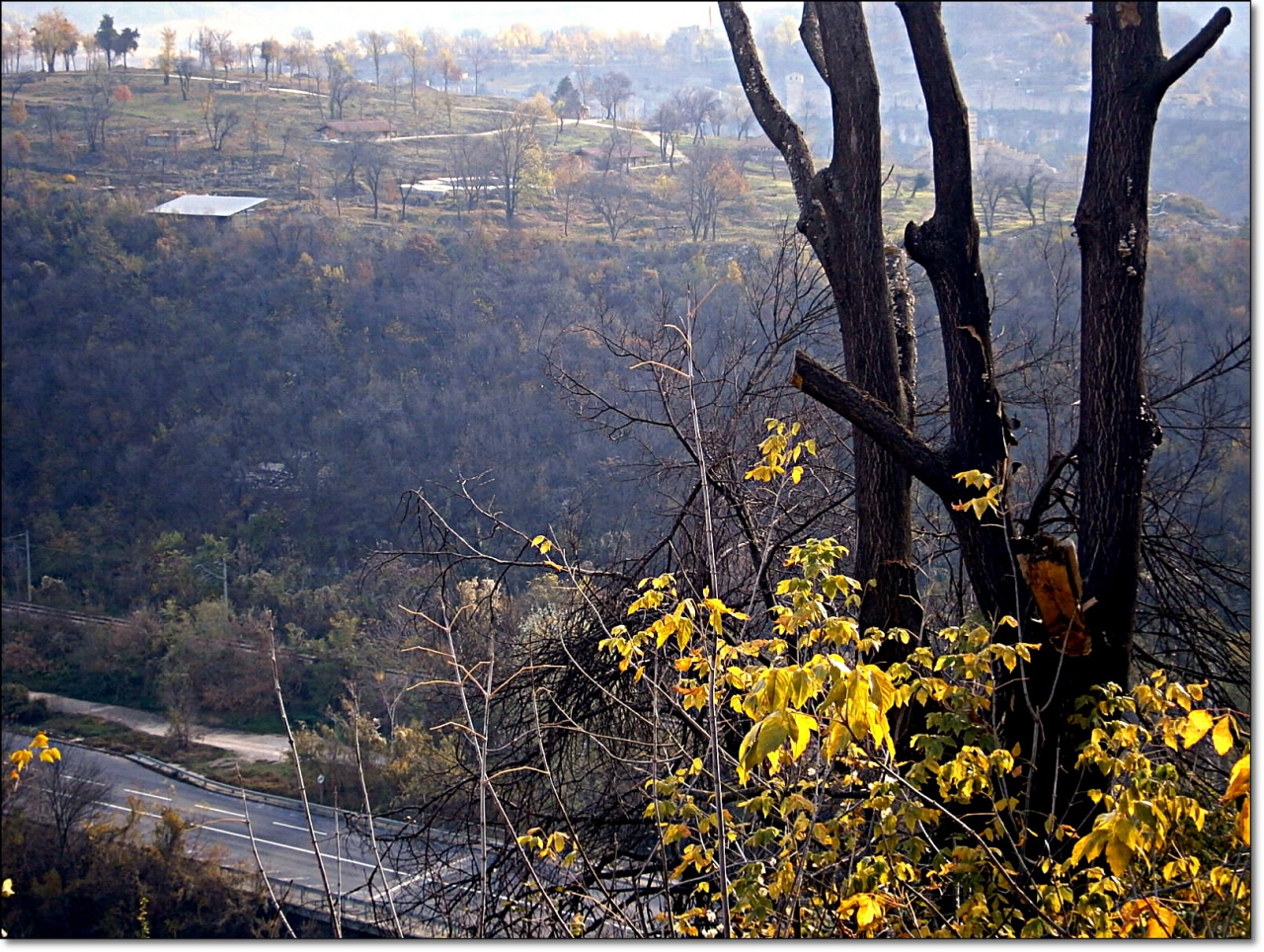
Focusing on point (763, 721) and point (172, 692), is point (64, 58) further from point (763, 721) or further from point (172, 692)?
point (763, 721)

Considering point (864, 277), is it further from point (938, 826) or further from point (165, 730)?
point (165, 730)

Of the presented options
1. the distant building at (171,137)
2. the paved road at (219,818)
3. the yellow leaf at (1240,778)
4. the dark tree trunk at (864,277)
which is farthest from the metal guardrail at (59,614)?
the distant building at (171,137)

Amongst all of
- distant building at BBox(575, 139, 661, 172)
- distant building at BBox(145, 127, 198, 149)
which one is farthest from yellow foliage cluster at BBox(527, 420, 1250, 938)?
distant building at BBox(145, 127, 198, 149)

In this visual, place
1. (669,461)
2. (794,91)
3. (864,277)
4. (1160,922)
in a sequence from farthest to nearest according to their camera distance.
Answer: (794,91) < (669,461) < (864,277) < (1160,922)

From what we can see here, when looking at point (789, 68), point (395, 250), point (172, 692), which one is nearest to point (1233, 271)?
point (789, 68)

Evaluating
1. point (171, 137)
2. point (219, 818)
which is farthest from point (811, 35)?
point (171, 137)

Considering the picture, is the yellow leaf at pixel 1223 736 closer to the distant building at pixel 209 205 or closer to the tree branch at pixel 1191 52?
the tree branch at pixel 1191 52

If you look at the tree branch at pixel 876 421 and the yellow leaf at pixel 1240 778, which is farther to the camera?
the tree branch at pixel 876 421
